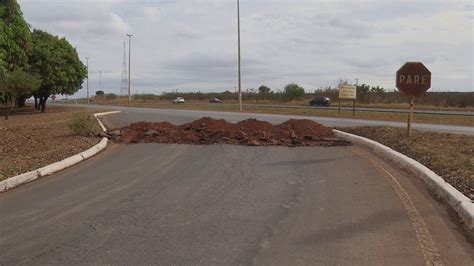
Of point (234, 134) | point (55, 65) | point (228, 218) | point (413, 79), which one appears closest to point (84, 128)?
point (234, 134)

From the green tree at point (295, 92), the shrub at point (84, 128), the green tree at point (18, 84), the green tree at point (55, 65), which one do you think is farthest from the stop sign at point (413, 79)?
the green tree at point (295, 92)

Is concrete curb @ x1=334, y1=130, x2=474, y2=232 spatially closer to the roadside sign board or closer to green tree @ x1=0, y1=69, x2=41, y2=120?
the roadside sign board

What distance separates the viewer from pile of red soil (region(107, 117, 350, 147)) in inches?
620

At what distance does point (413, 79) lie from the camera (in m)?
14.7

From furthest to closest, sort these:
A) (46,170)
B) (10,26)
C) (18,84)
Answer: (18,84), (10,26), (46,170)

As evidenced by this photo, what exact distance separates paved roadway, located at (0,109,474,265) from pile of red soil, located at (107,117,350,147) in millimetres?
4472

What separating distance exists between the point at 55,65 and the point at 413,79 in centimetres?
4264

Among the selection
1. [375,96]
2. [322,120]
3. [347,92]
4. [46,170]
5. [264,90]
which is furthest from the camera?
[264,90]

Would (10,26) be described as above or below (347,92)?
above

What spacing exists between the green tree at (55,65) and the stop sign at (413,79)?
133ft

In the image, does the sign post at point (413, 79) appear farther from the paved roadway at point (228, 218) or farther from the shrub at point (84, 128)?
the shrub at point (84, 128)

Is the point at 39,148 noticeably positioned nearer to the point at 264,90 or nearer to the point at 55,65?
the point at 55,65

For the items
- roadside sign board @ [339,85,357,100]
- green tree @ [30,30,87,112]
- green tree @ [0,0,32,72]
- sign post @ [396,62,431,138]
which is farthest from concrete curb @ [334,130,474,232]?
green tree @ [30,30,87,112]

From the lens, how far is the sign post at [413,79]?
14.7 meters
